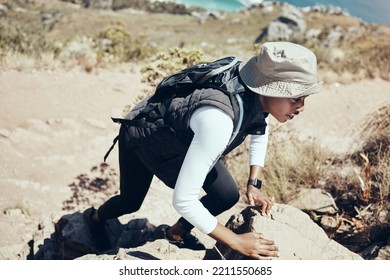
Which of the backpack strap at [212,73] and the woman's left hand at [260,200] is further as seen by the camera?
the woman's left hand at [260,200]

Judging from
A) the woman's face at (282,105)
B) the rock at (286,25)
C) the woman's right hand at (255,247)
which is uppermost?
the woman's face at (282,105)

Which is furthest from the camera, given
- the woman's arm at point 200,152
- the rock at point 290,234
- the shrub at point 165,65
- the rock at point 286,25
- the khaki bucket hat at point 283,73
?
the rock at point 286,25

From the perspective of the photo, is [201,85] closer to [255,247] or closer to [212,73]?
[212,73]

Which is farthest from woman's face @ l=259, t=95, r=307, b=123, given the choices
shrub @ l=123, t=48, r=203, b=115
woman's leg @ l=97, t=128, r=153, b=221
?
shrub @ l=123, t=48, r=203, b=115

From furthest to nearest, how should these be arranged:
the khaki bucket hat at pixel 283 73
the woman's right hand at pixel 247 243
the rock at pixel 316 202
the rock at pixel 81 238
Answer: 1. the rock at pixel 316 202
2. the rock at pixel 81 238
3. the woman's right hand at pixel 247 243
4. the khaki bucket hat at pixel 283 73

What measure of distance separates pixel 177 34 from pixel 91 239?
29667 millimetres

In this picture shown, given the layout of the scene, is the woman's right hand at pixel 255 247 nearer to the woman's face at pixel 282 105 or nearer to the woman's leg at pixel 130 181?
the woman's face at pixel 282 105

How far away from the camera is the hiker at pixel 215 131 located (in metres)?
1.99

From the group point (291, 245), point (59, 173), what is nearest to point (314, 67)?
point (291, 245)

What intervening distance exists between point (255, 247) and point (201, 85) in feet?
2.97

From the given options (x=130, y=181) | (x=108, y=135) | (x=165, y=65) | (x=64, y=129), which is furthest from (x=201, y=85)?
(x=64, y=129)

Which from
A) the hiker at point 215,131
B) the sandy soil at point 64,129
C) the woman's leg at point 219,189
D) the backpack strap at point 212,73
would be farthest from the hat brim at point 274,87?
the sandy soil at point 64,129

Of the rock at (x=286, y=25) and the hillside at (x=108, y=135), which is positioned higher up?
the hillside at (x=108, y=135)
